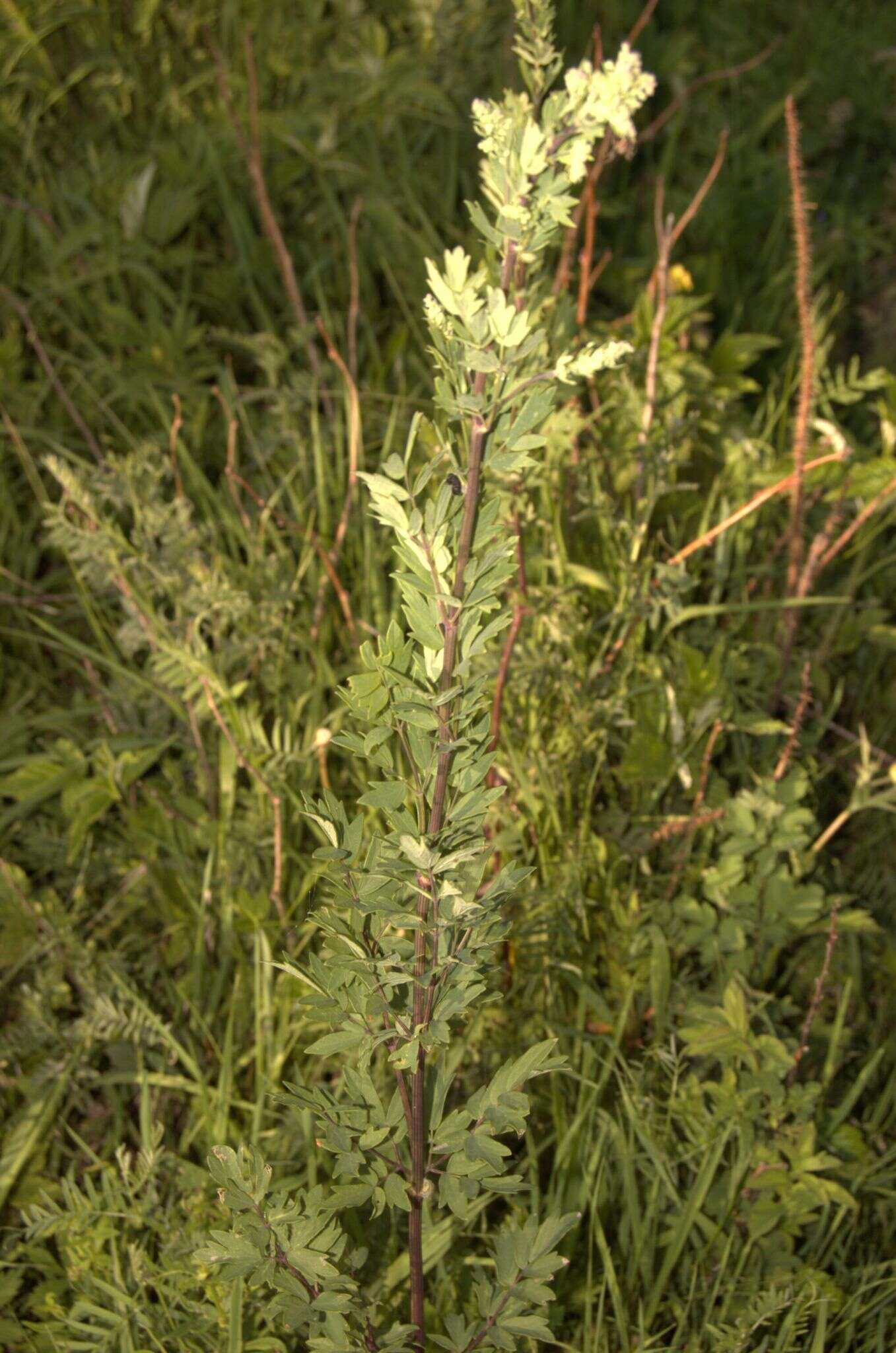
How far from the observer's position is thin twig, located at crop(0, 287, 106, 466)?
7.16 ft

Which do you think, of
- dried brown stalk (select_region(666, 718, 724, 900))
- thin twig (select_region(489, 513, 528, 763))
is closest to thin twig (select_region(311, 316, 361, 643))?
thin twig (select_region(489, 513, 528, 763))

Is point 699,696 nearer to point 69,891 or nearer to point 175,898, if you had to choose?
point 175,898

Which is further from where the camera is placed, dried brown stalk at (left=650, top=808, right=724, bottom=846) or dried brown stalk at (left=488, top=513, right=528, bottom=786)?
dried brown stalk at (left=650, top=808, right=724, bottom=846)

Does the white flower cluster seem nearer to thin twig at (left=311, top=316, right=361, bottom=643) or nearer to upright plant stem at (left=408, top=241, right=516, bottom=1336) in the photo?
upright plant stem at (left=408, top=241, right=516, bottom=1336)

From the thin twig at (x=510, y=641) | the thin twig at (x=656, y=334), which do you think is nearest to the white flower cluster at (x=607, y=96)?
the thin twig at (x=510, y=641)

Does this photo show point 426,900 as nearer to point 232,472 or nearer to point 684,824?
point 684,824

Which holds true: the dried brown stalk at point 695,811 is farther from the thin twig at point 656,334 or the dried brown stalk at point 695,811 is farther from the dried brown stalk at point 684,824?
the thin twig at point 656,334

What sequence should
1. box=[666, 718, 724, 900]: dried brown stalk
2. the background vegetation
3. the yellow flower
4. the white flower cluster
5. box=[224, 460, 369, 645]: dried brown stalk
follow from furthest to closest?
the yellow flower → box=[224, 460, 369, 645]: dried brown stalk → box=[666, 718, 724, 900]: dried brown stalk → the background vegetation → the white flower cluster

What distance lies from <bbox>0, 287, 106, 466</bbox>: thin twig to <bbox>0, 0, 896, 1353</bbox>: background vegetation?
0.02 meters

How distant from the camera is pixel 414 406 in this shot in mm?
2430

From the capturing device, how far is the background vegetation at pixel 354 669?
160 cm

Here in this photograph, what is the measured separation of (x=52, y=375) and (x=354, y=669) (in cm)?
75

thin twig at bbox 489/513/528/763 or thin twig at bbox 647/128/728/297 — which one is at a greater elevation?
thin twig at bbox 647/128/728/297

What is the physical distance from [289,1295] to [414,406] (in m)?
1.65
